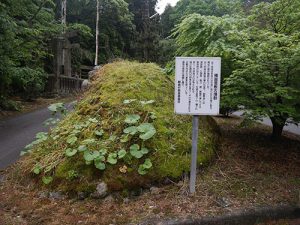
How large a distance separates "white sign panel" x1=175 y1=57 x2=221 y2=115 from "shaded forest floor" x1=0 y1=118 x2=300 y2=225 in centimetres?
109

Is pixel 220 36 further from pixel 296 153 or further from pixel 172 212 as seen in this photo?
pixel 172 212

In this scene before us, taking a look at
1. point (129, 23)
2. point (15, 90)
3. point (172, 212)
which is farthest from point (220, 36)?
point (129, 23)

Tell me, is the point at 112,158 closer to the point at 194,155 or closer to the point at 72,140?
the point at 72,140

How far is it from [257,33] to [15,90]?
13910mm

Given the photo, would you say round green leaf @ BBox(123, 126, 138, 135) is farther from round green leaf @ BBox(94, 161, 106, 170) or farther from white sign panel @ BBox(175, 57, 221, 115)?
white sign panel @ BBox(175, 57, 221, 115)

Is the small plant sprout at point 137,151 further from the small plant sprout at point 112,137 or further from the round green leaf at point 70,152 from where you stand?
the round green leaf at point 70,152

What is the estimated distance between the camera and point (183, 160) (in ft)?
15.7

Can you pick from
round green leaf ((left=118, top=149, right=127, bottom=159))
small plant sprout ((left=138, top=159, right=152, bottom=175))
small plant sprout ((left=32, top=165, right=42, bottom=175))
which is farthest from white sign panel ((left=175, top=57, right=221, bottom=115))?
small plant sprout ((left=32, top=165, right=42, bottom=175))

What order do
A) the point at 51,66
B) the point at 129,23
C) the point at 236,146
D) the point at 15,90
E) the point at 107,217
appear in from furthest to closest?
the point at 129,23
the point at 51,66
the point at 15,90
the point at 236,146
the point at 107,217

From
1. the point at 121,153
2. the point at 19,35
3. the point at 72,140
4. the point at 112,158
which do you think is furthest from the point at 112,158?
the point at 19,35

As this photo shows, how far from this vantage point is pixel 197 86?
431cm

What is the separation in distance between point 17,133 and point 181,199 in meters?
6.03

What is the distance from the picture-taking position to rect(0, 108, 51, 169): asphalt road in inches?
265

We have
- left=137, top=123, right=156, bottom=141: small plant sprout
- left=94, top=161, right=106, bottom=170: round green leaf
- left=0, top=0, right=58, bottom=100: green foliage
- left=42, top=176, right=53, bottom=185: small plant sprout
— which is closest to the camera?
left=94, top=161, right=106, bottom=170: round green leaf
